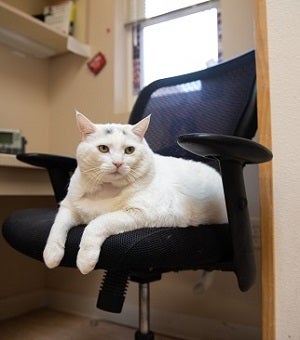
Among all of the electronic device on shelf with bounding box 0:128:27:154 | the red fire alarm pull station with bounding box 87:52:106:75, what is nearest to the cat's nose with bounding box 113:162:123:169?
the electronic device on shelf with bounding box 0:128:27:154

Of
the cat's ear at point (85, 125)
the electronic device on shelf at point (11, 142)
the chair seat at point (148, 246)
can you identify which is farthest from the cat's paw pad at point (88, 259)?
the electronic device on shelf at point (11, 142)

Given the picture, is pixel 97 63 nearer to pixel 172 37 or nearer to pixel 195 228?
pixel 172 37

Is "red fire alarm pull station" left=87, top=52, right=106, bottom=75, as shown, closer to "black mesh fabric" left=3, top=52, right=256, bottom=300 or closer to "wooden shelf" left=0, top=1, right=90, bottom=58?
"wooden shelf" left=0, top=1, right=90, bottom=58

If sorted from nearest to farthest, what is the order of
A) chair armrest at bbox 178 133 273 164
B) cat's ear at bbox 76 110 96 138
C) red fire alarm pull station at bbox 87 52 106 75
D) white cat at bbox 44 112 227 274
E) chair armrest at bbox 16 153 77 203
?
1. chair armrest at bbox 178 133 273 164
2. white cat at bbox 44 112 227 274
3. cat's ear at bbox 76 110 96 138
4. chair armrest at bbox 16 153 77 203
5. red fire alarm pull station at bbox 87 52 106 75

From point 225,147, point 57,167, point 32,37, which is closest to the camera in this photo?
point 225,147

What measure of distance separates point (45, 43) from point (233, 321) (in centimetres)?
164

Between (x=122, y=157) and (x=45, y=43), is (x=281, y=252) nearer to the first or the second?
(x=122, y=157)

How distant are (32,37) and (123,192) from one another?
51.5 inches

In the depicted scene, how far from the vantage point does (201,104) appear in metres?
1.14

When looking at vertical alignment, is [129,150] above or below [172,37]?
below

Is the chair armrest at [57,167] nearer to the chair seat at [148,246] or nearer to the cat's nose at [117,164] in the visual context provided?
the chair seat at [148,246]

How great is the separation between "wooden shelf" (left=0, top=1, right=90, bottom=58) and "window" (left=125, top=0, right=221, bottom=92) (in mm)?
311

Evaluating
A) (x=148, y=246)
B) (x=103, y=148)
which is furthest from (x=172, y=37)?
(x=148, y=246)

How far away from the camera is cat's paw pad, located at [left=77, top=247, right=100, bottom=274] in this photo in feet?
2.02
